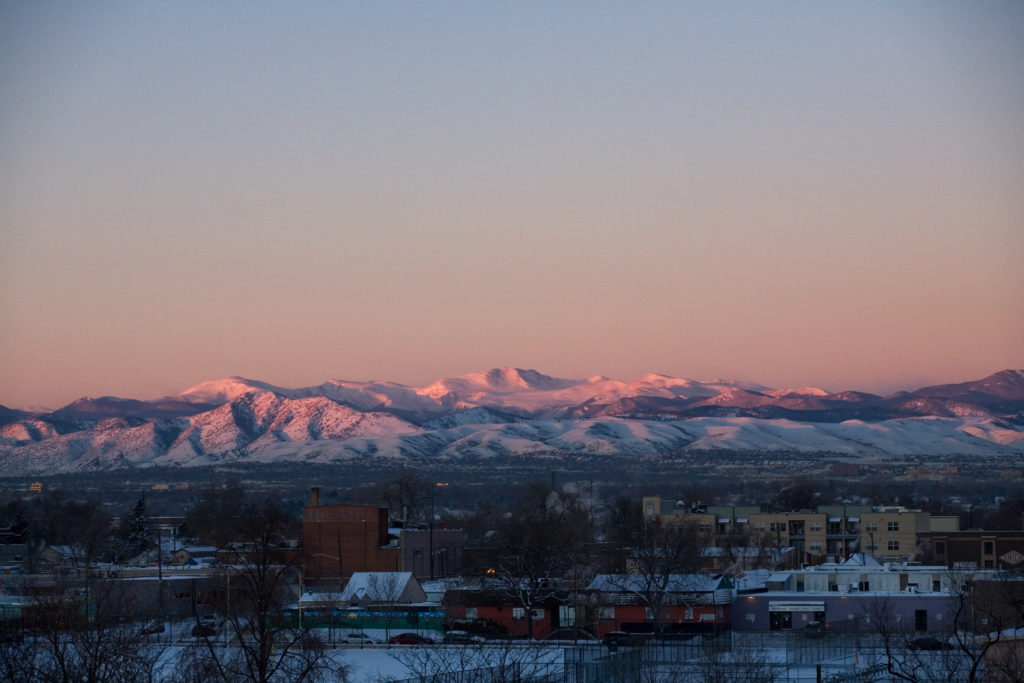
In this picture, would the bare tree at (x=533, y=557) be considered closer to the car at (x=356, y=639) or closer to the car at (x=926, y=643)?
the car at (x=356, y=639)

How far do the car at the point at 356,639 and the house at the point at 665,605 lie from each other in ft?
20.7

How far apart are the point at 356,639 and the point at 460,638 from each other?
9.39 ft

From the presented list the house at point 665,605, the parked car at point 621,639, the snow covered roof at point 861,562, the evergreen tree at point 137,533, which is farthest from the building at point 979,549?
the evergreen tree at point 137,533

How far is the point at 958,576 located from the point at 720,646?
15.8 metres

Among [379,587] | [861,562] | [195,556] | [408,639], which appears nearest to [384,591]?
[379,587]

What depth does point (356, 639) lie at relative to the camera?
4306cm

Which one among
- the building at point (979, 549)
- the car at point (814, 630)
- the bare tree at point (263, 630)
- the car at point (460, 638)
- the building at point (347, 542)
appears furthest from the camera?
the building at point (979, 549)

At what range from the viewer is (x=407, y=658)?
34375 millimetres

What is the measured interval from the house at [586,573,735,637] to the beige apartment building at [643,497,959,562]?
80.9 feet

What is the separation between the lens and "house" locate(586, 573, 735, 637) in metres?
45.2

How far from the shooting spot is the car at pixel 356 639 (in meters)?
42.2

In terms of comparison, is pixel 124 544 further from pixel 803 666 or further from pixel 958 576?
pixel 803 666

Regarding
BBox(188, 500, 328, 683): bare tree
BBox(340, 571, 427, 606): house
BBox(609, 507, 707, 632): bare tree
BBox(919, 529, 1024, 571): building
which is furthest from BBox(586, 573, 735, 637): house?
BBox(919, 529, 1024, 571): building

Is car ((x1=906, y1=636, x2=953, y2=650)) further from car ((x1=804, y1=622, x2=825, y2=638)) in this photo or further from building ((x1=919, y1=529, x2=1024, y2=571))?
building ((x1=919, y1=529, x2=1024, y2=571))
